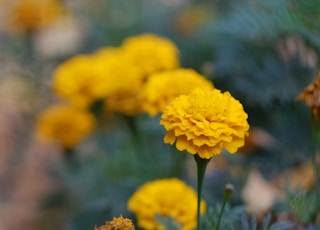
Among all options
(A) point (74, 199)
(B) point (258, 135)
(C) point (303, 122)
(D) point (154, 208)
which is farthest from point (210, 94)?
(A) point (74, 199)

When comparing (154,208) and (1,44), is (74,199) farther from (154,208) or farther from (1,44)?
(154,208)

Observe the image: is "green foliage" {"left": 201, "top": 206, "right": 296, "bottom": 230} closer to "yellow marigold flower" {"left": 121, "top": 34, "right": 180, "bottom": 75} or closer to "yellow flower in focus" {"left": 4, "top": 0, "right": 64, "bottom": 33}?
"yellow marigold flower" {"left": 121, "top": 34, "right": 180, "bottom": 75}

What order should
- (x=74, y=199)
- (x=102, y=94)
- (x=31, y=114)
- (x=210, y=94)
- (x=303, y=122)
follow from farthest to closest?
(x=31, y=114) → (x=74, y=199) → (x=303, y=122) → (x=102, y=94) → (x=210, y=94)

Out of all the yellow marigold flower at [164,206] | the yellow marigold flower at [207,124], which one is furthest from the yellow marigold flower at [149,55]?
the yellow marigold flower at [207,124]

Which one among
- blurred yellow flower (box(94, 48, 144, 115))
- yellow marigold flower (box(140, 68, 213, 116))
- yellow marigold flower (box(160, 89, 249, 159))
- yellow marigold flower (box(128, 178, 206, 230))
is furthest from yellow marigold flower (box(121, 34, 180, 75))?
yellow marigold flower (box(160, 89, 249, 159))

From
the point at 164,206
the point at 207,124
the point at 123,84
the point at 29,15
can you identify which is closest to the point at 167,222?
the point at 164,206
